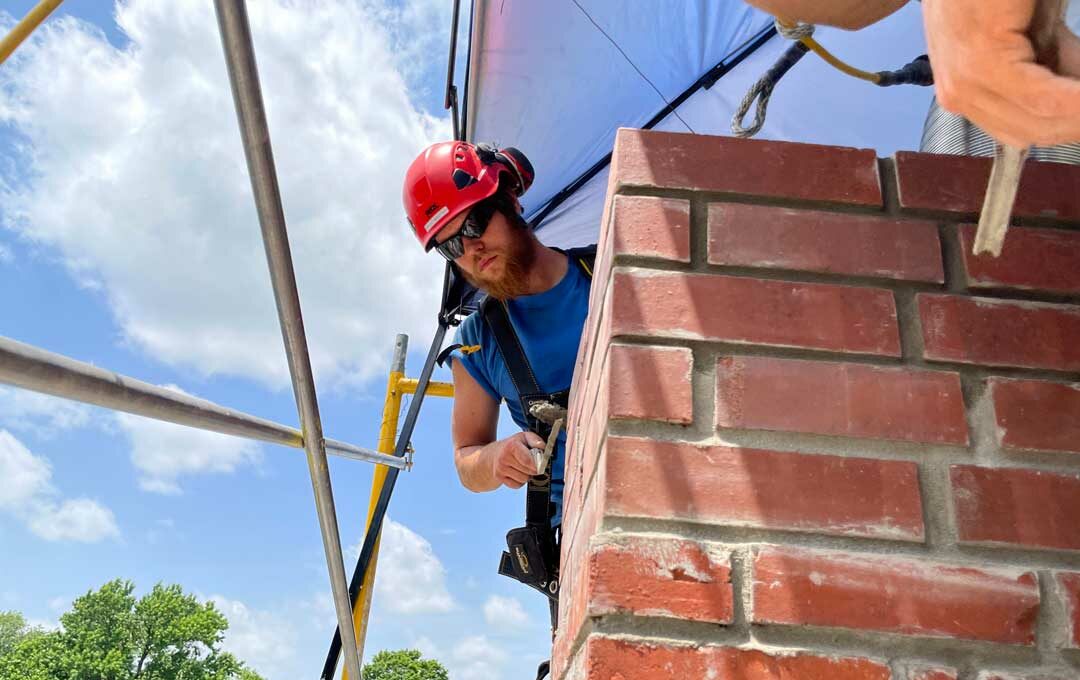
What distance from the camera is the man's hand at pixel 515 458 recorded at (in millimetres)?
2178

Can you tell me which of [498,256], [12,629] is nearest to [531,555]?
[498,256]

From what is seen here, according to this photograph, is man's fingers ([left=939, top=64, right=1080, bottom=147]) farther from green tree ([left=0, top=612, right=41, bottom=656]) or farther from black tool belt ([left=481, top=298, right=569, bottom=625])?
green tree ([left=0, top=612, right=41, bottom=656])

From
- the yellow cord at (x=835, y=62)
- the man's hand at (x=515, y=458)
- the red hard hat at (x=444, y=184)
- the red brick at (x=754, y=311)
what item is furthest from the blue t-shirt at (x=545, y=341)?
the red brick at (x=754, y=311)

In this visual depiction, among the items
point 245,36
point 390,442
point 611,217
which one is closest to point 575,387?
point 611,217

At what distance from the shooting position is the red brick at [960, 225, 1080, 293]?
944 mm

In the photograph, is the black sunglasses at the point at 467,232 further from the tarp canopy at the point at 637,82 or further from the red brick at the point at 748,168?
the red brick at the point at 748,168

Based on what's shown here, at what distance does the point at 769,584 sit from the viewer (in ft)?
2.69

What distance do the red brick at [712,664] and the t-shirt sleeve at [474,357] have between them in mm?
1859

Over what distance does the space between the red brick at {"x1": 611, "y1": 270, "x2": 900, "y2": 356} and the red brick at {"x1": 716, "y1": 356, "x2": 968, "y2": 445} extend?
3 centimetres

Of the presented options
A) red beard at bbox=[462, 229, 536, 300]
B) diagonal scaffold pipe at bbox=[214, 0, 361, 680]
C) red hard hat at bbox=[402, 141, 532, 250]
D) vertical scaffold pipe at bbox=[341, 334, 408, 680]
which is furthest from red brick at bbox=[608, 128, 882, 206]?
vertical scaffold pipe at bbox=[341, 334, 408, 680]

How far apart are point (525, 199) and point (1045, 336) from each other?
379 centimetres

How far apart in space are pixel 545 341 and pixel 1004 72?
2.10 metres

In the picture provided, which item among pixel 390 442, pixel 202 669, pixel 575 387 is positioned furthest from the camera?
pixel 202 669

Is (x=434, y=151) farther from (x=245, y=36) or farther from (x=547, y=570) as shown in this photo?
(x=245, y=36)
